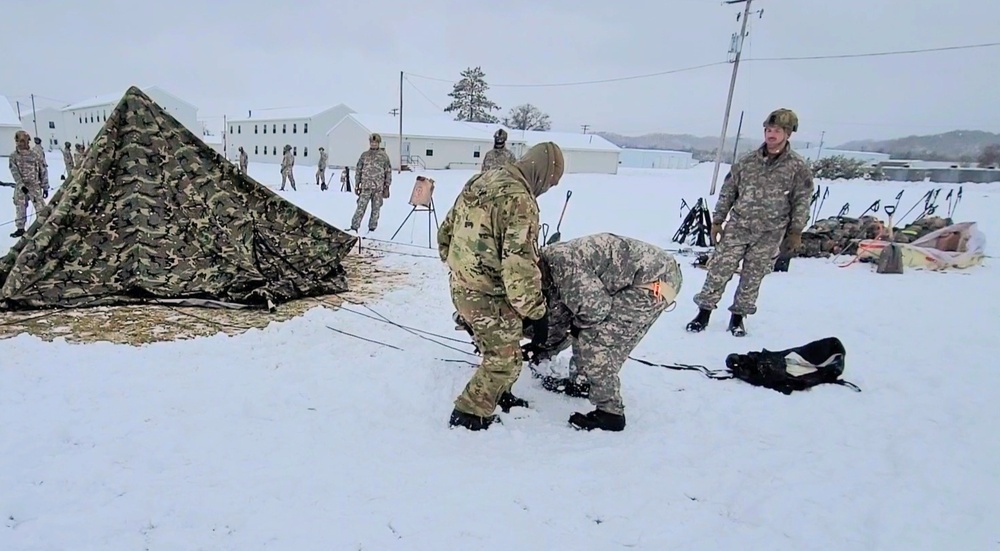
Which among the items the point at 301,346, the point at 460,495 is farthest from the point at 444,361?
the point at 460,495

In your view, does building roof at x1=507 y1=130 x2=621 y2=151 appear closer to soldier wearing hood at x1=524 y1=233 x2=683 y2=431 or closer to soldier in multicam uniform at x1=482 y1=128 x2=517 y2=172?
soldier in multicam uniform at x1=482 y1=128 x2=517 y2=172

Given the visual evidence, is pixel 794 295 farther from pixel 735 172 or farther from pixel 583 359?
pixel 583 359

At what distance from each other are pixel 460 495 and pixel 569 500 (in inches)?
18.6

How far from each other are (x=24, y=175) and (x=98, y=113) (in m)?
43.7

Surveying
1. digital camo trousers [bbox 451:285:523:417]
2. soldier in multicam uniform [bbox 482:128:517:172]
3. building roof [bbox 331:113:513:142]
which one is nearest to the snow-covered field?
digital camo trousers [bbox 451:285:523:417]

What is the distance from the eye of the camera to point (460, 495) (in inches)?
86.1

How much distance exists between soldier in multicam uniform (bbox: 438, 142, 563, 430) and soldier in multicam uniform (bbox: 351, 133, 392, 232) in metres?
6.29

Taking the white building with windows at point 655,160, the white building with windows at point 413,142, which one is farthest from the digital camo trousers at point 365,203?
the white building with windows at point 655,160

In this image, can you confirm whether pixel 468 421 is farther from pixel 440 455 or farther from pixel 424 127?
pixel 424 127

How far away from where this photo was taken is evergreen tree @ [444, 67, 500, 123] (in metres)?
50.6

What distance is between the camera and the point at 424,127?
35469 mm

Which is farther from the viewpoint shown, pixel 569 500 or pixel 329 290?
pixel 329 290

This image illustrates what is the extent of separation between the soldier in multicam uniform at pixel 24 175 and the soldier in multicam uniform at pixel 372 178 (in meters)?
4.51

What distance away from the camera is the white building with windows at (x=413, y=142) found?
109 feet
